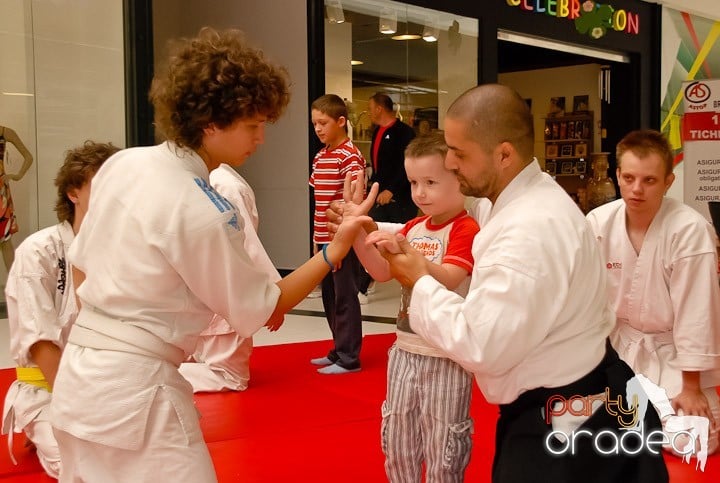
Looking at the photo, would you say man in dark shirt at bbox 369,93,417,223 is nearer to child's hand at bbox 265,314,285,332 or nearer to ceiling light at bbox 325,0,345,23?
ceiling light at bbox 325,0,345,23

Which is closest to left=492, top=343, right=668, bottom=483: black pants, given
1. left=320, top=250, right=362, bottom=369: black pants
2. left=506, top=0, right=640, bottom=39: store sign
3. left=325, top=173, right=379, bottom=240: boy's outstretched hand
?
left=325, top=173, right=379, bottom=240: boy's outstretched hand

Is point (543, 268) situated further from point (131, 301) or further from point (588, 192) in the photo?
point (588, 192)

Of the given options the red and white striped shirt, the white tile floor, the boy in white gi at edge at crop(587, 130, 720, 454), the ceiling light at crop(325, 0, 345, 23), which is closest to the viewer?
the boy in white gi at edge at crop(587, 130, 720, 454)

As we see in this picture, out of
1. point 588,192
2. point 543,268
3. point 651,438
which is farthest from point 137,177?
point 588,192

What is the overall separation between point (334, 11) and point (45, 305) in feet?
20.5

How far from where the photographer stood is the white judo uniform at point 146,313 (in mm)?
1813

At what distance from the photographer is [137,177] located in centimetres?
188

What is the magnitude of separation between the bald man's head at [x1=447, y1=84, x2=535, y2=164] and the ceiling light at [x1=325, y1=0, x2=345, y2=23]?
6.93m

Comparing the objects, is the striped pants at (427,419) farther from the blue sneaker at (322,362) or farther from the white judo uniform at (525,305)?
the blue sneaker at (322,362)

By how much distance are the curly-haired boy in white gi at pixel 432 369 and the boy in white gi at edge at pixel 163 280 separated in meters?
0.58

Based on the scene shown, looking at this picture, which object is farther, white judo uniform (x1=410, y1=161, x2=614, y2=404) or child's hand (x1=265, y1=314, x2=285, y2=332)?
child's hand (x1=265, y1=314, x2=285, y2=332)

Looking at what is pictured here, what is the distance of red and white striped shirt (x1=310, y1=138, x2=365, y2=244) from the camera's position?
5422mm

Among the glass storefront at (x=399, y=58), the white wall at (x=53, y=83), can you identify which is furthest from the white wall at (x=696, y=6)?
the white wall at (x=53, y=83)

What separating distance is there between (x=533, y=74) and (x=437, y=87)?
636cm
